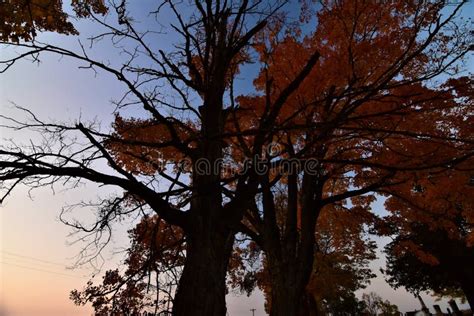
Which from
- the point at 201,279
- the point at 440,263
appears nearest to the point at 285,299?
the point at 201,279

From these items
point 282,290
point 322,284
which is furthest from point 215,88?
point 322,284

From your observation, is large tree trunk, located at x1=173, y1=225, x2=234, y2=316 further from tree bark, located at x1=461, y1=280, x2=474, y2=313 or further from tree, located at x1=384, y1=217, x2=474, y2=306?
tree bark, located at x1=461, y1=280, x2=474, y2=313

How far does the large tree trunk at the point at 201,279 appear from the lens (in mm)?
3494

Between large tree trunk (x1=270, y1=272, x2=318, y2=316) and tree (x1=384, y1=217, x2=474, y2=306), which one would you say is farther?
tree (x1=384, y1=217, x2=474, y2=306)

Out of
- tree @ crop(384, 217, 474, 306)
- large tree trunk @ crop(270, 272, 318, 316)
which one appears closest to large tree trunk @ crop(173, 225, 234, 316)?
large tree trunk @ crop(270, 272, 318, 316)

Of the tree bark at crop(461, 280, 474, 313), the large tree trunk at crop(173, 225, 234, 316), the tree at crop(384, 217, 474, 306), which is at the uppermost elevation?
the tree at crop(384, 217, 474, 306)

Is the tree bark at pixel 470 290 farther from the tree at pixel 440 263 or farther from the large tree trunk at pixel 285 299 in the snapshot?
the large tree trunk at pixel 285 299

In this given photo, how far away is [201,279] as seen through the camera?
3623 mm

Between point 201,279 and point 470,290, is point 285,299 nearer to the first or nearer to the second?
point 201,279

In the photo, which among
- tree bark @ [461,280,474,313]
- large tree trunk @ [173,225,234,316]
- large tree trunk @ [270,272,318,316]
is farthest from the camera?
tree bark @ [461,280,474,313]

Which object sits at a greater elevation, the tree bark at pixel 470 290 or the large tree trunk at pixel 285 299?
the tree bark at pixel 470 290

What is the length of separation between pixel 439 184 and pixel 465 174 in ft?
2.44

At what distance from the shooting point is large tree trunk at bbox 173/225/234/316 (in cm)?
349

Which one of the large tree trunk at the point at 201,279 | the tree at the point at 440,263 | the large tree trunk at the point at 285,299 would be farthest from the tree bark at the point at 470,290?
the large tree trunk at the point at 201,279
